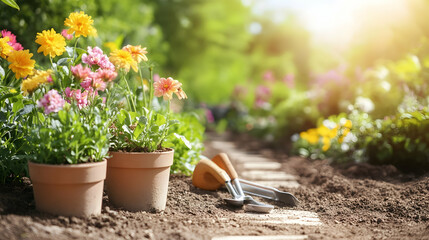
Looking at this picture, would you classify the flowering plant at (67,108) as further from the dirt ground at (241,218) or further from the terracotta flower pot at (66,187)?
the dirt ground at (241,218)

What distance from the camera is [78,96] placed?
2.27m

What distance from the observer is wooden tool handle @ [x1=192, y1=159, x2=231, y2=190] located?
9.65 feet

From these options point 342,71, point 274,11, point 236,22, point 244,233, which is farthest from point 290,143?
point 274,11

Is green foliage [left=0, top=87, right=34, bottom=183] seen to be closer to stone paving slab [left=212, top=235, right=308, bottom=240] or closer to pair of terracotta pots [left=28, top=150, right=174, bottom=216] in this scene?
pair of terracotta pots [left=28, top=150, right=174, bottom=216]

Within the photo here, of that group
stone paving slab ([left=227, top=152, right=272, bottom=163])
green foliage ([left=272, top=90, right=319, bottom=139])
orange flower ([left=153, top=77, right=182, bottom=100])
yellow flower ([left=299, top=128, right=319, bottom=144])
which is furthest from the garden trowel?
green foliage ([left=272, top=90, right=319, bottom=139])

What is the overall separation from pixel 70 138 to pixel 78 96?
0.98 feet

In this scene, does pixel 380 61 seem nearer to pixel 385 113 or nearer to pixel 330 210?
pixel 385 113

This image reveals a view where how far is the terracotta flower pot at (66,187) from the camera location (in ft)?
6.56

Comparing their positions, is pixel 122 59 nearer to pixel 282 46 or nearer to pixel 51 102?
pixel 51 102

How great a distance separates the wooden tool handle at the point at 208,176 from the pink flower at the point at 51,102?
1.25 m

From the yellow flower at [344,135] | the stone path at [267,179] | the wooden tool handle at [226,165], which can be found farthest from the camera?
the yellow flower at [344,135]

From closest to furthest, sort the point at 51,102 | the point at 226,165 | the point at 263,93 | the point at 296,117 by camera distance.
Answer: the point at 51,102
the point at 226,165
the point at 296,117
the point at 263,93

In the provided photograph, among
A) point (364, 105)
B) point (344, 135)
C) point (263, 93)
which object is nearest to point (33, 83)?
point (344, 135)

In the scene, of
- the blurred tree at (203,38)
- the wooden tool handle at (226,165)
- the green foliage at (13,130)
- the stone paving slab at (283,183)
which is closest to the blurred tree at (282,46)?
the blurred tree at (203,38)
